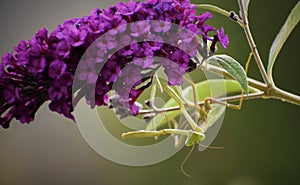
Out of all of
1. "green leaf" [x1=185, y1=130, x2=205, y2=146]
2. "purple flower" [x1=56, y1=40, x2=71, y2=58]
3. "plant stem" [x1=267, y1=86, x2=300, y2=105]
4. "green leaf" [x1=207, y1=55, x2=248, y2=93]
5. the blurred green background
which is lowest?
the blurred green background

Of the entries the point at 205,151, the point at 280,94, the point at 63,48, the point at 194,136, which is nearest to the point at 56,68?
the point at 63,48

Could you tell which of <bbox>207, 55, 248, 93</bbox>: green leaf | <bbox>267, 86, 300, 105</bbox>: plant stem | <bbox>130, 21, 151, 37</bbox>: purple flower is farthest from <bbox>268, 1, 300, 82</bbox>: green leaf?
<bbox>130, 21, 151, 37</bbox>: purple flower

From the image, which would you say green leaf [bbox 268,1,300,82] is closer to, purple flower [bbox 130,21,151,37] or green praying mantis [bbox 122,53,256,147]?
green praying mantis [bbox 122,53,256,147]

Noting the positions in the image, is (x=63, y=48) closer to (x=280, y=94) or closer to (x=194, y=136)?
(x=194, y=136)

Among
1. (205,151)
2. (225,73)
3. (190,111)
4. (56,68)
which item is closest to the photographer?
(56,68)

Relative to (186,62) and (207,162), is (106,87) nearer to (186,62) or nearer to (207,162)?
(186,62)

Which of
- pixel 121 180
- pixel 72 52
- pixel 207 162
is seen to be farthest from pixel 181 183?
pixel 72 52

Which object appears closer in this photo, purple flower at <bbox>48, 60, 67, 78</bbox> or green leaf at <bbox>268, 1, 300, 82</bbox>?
purple flower at <bbox>48, 60, 67, 78</bbox>
